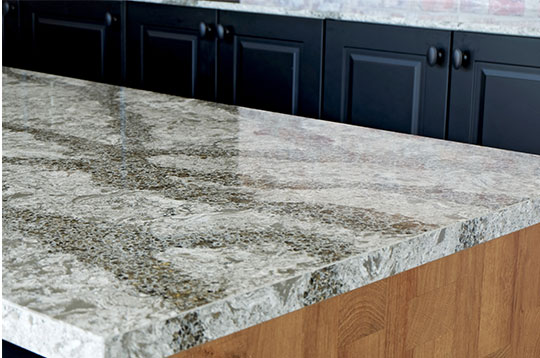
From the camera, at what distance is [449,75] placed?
8.82 ft

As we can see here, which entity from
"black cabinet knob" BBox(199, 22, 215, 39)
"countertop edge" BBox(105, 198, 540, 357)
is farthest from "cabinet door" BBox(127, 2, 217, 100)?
"countertop edge" BBox(105, 198, 540, 357)

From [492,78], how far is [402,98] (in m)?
0.34

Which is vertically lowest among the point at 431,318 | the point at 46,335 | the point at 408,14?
the point at 431,318

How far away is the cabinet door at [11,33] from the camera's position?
405cm

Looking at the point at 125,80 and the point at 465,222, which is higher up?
the point at 465,222

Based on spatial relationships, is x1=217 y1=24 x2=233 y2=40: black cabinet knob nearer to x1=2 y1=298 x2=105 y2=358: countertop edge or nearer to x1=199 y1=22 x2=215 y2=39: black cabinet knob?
x1=199 y1=22 x2=215 y2=39: black cabinet knob

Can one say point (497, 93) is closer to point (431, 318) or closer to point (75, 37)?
point (431, 318)

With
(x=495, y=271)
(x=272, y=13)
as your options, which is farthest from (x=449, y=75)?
(x=495, y=271)

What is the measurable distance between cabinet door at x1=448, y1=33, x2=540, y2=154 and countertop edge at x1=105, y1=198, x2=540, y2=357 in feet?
5.44

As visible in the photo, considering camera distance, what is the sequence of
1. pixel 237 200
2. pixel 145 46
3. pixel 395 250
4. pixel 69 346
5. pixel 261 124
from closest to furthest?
1. pixel 69 346
2. pixel 395 250
3. pixel 237 200
4. pixel 261 124
5. pixel 145 46

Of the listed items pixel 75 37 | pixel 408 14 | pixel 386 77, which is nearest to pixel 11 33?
pixel 75 37

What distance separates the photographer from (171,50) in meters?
3.48

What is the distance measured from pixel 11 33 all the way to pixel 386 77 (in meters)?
2.13

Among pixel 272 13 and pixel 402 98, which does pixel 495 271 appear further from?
pixel 272 13
